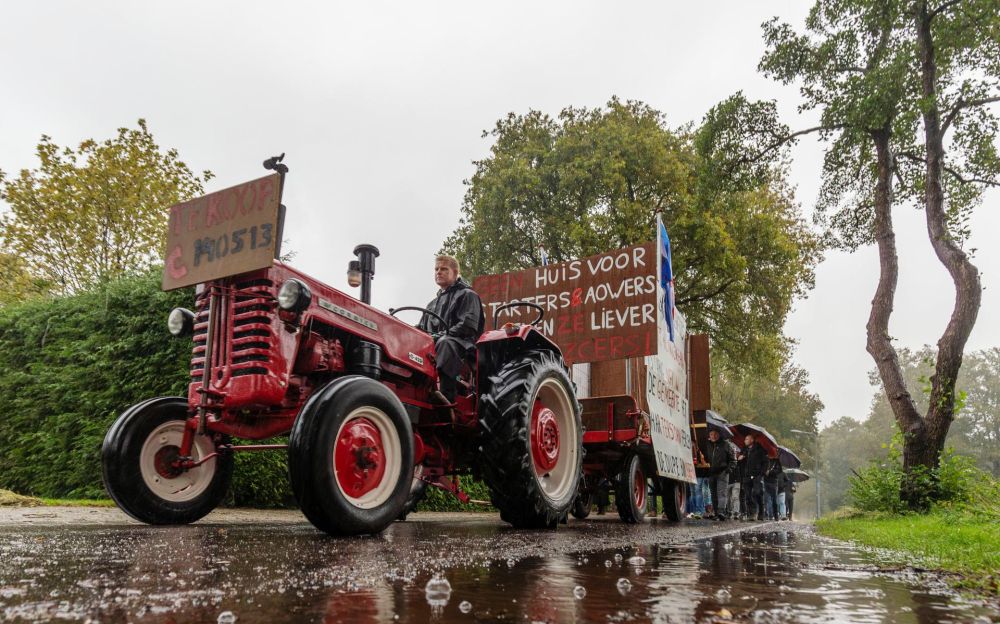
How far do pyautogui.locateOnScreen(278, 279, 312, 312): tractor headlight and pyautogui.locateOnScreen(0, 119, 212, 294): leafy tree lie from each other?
53.7ft

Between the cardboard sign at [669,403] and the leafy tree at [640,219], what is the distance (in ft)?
28.9

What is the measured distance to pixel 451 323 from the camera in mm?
5465

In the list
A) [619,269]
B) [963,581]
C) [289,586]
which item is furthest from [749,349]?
[289,586]

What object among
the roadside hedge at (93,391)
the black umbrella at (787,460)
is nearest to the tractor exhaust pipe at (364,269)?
the roadside hedge at (93,391)

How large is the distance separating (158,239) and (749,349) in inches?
677

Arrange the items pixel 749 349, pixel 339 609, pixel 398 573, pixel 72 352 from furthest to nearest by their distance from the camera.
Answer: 1. pixel 749 349
2. pixel 72 352
3. pixel 398 573
4. pixel 339 609

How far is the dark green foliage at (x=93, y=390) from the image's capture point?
24.2 feet

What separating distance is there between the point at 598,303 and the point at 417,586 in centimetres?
692

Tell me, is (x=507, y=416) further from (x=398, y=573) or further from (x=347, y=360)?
(x=398, y=573)

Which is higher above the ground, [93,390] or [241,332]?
[241,332]

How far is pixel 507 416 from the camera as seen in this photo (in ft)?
16.1

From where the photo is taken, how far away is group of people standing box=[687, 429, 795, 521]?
12281 mm

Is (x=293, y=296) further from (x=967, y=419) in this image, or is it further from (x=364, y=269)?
(x=967, y=419)

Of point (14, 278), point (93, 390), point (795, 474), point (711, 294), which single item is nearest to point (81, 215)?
point (14, 278)
